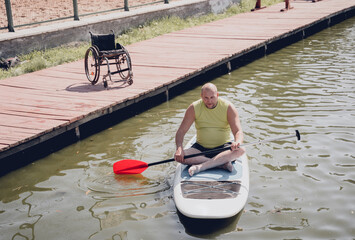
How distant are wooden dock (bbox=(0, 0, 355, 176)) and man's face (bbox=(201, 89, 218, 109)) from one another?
2.64 m

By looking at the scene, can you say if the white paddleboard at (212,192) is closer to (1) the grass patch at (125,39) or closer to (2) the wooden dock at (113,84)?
(2) the wooden dock at (113,84)

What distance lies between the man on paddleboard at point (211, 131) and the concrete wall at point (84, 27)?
6.97m

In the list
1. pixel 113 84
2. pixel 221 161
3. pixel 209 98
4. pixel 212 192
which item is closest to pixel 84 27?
pixel 113 84

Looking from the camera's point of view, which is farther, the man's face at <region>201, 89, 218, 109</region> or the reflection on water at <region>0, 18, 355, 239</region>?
the man's face at <region>201, 89, 218, 109</region>

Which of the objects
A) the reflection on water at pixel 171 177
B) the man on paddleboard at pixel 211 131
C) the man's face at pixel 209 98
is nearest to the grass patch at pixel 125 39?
the reflection on water at pixel 171 177

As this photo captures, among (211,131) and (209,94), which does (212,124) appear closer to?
(211,131)

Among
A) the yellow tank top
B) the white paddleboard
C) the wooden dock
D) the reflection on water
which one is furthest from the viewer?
the wooden dock

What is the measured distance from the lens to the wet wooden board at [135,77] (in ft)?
27.4

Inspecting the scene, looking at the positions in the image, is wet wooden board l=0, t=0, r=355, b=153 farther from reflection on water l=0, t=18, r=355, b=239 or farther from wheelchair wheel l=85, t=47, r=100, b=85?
reflection on water l=0, t=18, r=355, b=239

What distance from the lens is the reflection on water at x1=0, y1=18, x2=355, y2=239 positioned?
5.80 m

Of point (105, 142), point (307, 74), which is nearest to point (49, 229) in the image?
point (105, 142)

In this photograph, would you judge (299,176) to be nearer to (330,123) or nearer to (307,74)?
(330,123)

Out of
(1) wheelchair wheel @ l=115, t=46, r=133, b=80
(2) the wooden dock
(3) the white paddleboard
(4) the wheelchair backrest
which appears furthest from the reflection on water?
(4) the wheelchair backrest

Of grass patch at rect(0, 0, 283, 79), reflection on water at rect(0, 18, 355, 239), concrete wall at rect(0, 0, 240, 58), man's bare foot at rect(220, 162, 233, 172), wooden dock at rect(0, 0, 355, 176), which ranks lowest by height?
reflection on water at rect(0, 18, 355, 239)
